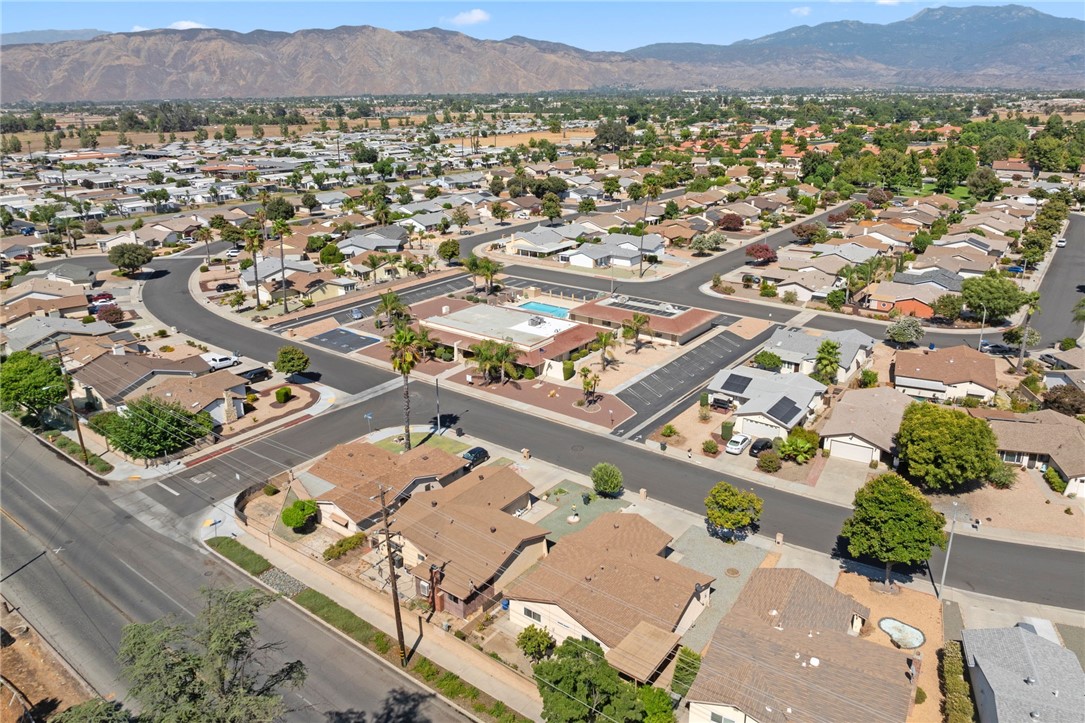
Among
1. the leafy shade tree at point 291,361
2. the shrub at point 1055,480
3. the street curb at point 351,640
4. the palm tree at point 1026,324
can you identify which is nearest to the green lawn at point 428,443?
the street curb at point 351,640

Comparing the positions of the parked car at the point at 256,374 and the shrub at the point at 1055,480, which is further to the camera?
the parked car at the point at 256,374

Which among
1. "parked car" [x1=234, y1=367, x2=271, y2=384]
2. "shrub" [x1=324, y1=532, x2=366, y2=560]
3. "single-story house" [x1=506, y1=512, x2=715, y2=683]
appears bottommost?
"shrub" [x1=324, y1=532, x2=366, y2=560]

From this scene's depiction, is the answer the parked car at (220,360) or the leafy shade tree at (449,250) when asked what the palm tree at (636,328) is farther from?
the parked car at (220,360)

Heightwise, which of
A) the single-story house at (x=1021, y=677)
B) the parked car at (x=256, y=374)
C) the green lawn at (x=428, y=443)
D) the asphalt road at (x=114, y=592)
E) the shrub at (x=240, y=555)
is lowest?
the asphalt road at (x=114, y=592)

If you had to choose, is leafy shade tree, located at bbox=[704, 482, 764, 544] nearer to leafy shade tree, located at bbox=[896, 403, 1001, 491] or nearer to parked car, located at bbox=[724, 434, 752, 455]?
parked car, located at bbox=[724, 434, 752, 455]

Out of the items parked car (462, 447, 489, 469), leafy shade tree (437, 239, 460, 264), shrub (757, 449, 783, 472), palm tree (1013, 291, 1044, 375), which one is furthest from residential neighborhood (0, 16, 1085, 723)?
parked car (462, 447, 489, 469)
